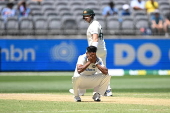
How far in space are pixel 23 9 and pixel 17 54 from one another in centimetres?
224

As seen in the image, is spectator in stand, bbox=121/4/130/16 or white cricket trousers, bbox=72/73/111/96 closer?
white cricket trousers, bbox=72/73/111/96

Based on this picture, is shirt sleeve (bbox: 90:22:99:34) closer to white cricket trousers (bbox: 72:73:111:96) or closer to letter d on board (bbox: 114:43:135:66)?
white cricket trousers (bbox: 72:73:111:96)

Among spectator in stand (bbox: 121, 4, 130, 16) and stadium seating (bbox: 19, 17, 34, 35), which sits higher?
spectator in stand (bbox: 121, 4, 130, 16)

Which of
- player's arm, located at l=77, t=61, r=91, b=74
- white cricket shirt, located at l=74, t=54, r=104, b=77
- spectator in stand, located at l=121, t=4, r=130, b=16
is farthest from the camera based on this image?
spectator in stand, located at l=121, t=4, r=130, b=16

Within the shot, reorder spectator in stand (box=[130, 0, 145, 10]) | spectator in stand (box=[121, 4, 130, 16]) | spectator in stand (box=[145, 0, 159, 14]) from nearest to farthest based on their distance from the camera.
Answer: spectator in stand (box=[121, 4, 130, 16])
spectator in stand (box=[145, 0, 159, 14])
spectator in stand (box=[130, 0, 145, 10])

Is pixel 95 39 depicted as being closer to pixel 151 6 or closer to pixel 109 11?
pixel 109 11

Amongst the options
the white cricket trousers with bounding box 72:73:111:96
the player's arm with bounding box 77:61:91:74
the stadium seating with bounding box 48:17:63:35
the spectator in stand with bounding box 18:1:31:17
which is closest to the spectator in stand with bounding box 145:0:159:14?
the stadium seating with bounding box 48:17:63:35

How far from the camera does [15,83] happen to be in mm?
16031

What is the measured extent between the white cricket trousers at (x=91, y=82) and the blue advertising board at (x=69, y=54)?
1080 cm

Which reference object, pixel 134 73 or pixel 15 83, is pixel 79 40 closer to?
pixel 134 73

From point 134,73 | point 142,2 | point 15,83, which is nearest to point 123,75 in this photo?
point 134,73

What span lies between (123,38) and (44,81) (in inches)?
209

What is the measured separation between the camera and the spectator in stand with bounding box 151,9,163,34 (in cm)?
2108

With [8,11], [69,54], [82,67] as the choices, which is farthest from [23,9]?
[82,67]
